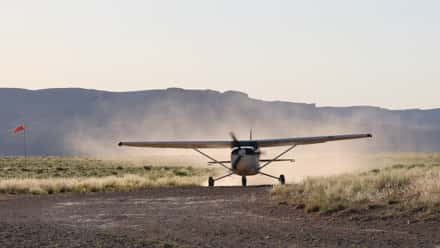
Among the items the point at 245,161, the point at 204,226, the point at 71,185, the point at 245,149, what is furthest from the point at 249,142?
the point at 204,226

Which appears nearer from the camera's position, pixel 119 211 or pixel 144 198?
pixel 119 211

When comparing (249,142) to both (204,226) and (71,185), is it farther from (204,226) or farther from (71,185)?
(204,226)

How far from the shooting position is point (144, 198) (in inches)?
1059

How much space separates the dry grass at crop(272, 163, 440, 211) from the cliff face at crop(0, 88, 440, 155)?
457 feet

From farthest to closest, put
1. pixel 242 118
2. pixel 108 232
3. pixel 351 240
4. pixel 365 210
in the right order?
pixel 242 118
pixel 365 210
pixel 108 232
pixel 351 240

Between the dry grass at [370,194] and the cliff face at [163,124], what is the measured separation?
13928 centimetres

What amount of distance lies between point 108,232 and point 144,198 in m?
11.4

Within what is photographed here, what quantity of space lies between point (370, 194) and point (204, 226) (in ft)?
17.5

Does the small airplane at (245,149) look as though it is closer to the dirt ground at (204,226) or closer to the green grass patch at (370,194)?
the green grass patch at (370,194)

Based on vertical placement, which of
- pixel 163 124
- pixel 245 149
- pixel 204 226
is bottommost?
pixel 204 226

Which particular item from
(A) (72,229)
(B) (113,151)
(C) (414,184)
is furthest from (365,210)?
(B) (113,151)

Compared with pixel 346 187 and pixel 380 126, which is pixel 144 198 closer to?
pixel 346 187

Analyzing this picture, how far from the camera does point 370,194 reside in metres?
20.1

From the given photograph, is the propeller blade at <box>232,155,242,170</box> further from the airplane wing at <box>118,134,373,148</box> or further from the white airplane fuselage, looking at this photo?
the airplane wing at <box>118,134,373,148</box>
